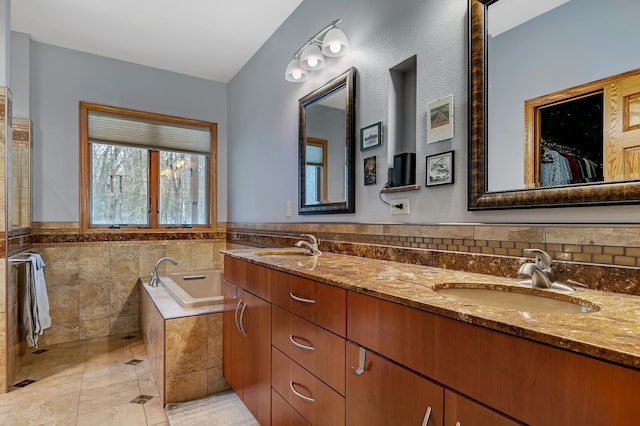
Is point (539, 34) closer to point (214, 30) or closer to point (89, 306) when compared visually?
point (214, 30)

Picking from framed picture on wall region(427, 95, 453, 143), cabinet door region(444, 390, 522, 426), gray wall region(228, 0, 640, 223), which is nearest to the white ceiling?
gray wall region(228, 0, 640, 223)

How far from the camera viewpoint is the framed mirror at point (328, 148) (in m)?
2.01

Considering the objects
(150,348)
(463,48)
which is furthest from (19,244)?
(463,48)

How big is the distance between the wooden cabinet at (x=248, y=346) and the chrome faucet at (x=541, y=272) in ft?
3.43

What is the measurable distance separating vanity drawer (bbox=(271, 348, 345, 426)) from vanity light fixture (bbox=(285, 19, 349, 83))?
1.68 meters

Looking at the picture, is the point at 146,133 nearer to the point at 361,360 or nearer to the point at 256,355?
the point at 256,355

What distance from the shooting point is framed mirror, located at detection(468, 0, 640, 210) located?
38.4 inches

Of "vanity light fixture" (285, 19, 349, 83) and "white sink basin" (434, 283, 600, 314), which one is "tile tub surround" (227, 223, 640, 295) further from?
"vanity light fixture" (285, 19, 349, 83)

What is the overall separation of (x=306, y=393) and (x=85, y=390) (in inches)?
72.5

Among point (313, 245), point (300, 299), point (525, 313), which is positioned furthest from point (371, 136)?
point (525, 313)

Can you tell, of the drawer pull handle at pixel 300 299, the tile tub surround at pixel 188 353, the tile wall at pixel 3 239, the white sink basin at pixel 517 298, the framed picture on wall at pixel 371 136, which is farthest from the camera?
the tile wall at pixel 3 239

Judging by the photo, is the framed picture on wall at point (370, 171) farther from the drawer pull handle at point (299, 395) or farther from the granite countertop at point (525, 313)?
the drawer pull handle at point (299, 395)

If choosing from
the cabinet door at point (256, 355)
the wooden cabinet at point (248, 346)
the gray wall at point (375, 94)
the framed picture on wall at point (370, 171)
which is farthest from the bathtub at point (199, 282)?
the framed picture on wall at point (370, 171)

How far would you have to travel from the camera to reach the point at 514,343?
25.5 inches
